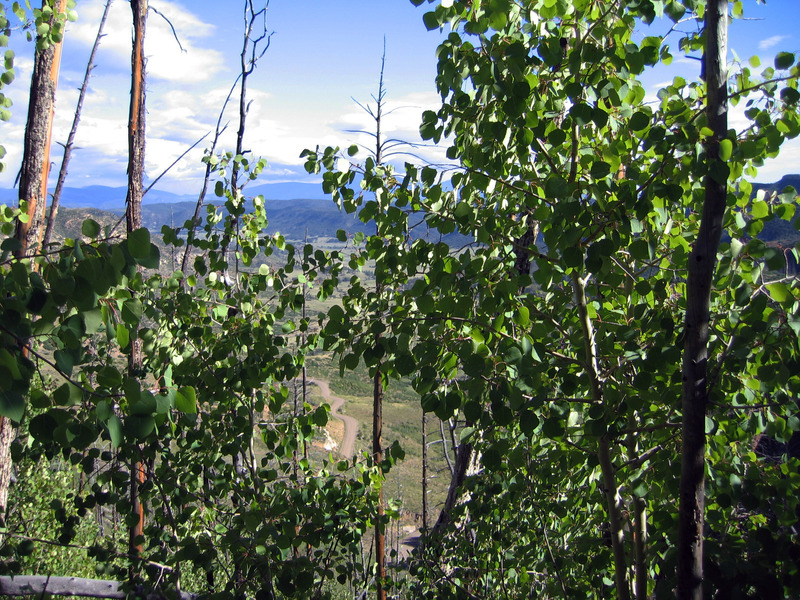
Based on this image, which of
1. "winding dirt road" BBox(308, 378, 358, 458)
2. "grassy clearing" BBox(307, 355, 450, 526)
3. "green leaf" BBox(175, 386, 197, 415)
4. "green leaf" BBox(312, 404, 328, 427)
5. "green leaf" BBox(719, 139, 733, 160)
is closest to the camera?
"green leaf" BBox(175, 386, 197, 415)

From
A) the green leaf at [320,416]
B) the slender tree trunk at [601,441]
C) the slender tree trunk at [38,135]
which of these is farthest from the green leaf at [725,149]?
the slender tree trunk at [38,135]

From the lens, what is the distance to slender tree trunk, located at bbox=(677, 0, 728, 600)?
152cm

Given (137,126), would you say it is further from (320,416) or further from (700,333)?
(700,333)

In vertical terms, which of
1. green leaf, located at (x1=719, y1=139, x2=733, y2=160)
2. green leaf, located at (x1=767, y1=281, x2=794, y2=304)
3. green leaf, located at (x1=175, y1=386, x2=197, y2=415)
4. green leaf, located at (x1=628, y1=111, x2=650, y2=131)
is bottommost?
green leaf, located at (x1=175, y1=386, x2=197, y2=415)

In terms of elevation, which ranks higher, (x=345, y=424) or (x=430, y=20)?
(x=430, y=20)

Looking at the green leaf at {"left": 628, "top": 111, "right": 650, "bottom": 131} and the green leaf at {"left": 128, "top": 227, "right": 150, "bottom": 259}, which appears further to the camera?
the green leaf at {"left": 628, "top": 111, "right": 650, "bottom": 131}

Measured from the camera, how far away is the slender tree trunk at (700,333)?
152 cm

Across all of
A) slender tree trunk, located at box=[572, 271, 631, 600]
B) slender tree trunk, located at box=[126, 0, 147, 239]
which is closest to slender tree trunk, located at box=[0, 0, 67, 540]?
slender tree trunk, located at box=[126, 0, 147, 239]

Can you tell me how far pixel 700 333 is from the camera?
158 cm

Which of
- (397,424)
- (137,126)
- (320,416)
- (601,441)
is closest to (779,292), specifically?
(601,441)

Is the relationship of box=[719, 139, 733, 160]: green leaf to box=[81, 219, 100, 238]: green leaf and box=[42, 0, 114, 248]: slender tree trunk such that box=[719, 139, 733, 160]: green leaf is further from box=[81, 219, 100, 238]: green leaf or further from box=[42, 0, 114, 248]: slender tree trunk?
box=[42, 0, 114, 248]: slender tree trunk

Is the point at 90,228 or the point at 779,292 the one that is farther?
the point at 779,292

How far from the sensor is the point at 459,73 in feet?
5.27

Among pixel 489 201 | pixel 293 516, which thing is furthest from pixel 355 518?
pixel 489 201
